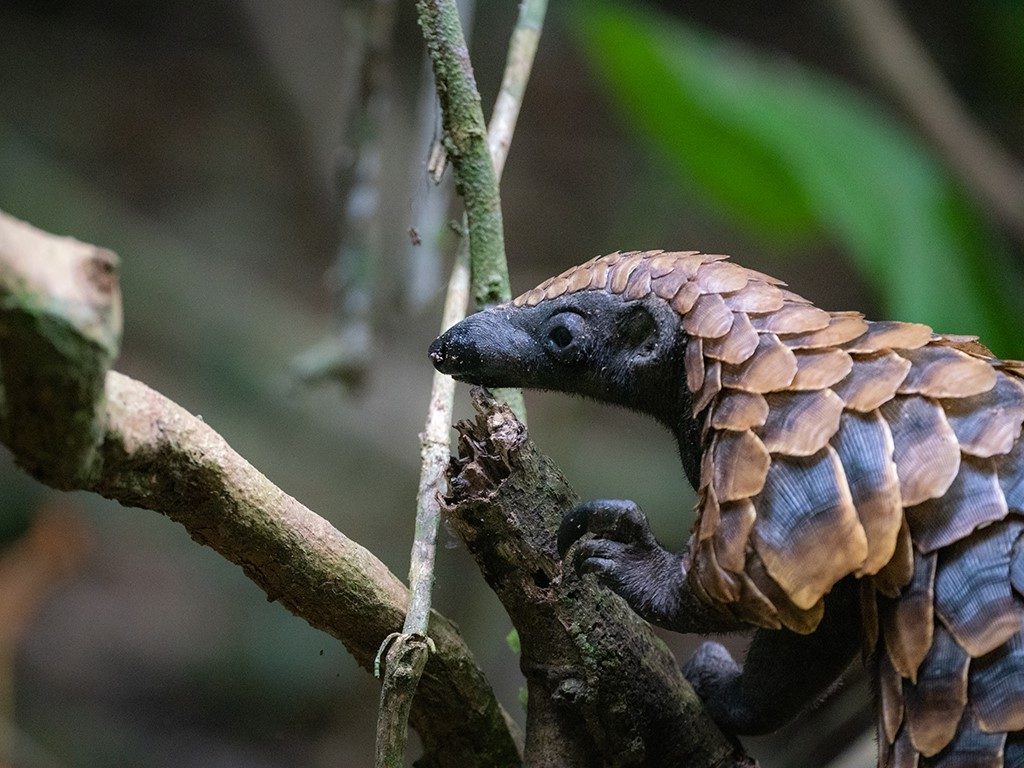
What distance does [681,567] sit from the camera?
2.59m

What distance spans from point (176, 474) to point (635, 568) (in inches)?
44.3

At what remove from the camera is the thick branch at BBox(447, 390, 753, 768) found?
8.00ft

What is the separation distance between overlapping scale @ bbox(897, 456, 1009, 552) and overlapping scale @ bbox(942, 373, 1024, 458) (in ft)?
0.12

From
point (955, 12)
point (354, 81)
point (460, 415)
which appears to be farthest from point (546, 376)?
point (955, 12)

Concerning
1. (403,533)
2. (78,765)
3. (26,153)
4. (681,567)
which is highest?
(26,153)

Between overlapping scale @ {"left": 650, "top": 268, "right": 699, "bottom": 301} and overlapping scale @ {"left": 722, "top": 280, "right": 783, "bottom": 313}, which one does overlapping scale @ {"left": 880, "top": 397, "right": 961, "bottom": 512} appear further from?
overlapping scale @ {"left": 650, "top": 268, "right": 699, "bottom": 301}

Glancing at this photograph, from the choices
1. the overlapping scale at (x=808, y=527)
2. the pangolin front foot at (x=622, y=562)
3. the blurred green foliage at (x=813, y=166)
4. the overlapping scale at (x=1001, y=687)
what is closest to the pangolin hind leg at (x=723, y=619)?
the pangolin front foot at (x=622, y=562)

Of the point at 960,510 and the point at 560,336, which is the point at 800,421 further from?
A: the point at 560,336

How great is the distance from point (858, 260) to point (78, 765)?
6.11 metres

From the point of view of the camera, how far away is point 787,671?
2717 mm

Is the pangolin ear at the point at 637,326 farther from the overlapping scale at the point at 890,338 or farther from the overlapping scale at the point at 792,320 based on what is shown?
the overlapping scale at the point at 890,338

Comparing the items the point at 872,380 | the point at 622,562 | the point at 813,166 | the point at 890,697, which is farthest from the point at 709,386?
the point at 813,166

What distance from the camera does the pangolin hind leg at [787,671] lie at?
2613 mm

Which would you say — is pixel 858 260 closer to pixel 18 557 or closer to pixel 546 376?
pixel 546 376
